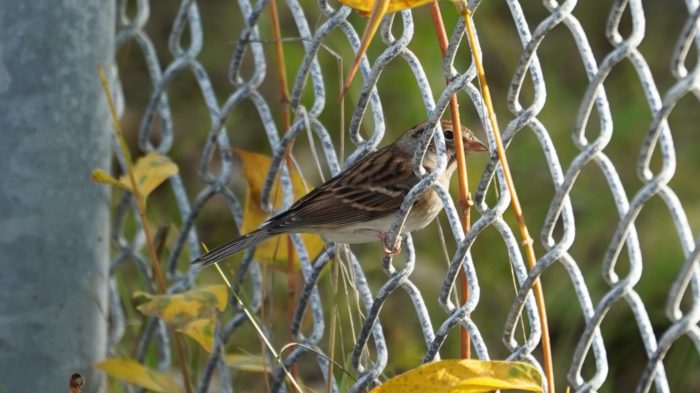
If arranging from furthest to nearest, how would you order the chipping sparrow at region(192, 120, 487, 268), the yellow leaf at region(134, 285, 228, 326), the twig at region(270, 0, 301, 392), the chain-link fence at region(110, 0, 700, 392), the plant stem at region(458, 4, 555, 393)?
the chipping sparrow at region(192, 120, 487, 268)
the twig at region(270, 0, 301, 392)
the yellow leaf at region(134, 285, 228, 326)
the plant stem at region(458, 4, 555, 393)
the chain-link fence at region(110, 0, 700, 392)

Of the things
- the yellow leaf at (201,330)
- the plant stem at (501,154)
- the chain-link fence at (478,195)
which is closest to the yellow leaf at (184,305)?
the yellow leaf at (201,330)

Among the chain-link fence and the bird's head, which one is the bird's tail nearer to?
the chain-link fence

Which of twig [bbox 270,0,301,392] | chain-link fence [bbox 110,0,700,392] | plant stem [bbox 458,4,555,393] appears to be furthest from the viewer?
twig [bbox 270,0,301,392]

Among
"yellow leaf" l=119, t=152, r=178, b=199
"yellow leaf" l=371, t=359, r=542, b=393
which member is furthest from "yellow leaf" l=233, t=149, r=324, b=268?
"yellow leaf" l=371, t=359, r=542, b=393

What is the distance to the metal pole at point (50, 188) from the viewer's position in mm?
1968

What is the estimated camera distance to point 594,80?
4.44ft

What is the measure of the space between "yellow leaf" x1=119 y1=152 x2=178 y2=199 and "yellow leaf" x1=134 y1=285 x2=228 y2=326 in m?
0.23

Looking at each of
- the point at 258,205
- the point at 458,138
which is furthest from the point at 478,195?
the point at 258,205

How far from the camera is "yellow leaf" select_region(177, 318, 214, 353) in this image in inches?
74.2

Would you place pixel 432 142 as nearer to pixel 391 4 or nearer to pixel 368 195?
pixel 368 195

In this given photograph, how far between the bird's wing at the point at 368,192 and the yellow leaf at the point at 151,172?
0.98 feet

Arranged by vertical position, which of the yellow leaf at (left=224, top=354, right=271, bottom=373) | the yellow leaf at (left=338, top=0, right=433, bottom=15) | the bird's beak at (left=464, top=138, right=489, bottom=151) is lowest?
the yellow leaf at (left=224, top=354, right=271, bottom=373)

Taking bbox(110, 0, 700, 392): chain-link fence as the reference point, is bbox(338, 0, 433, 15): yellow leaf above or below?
above

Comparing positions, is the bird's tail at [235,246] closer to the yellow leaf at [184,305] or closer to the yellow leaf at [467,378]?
the yellow leaf at [184,305]
